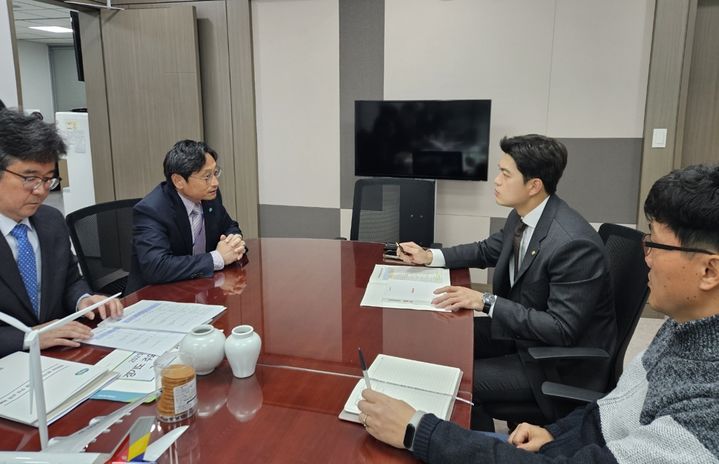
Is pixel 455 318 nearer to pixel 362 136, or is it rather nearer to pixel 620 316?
pixel 620 316

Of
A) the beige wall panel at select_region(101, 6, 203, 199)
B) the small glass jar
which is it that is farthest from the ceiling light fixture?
the small glass jar

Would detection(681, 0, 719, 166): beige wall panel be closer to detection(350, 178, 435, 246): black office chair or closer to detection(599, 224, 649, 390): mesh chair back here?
detection(350, 178, 435, 246): black office chair

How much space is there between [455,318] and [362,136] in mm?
2465

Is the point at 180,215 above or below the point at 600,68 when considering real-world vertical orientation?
below

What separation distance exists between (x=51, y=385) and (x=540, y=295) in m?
1.54

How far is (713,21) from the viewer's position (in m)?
3.47

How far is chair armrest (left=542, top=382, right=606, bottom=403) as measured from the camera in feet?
4.58

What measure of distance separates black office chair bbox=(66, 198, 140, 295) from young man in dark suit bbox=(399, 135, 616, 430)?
1.50m

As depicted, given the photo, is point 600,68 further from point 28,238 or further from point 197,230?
point 28,238

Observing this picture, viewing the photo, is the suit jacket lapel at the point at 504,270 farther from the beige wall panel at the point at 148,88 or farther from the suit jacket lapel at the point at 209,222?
the beige wall panel at the point at 148,88

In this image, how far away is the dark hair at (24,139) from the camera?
158 centimetres

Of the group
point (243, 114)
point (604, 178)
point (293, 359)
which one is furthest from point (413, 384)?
point (243, 114)

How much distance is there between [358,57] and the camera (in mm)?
3969

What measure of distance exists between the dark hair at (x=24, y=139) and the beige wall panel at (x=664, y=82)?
3.59 m
